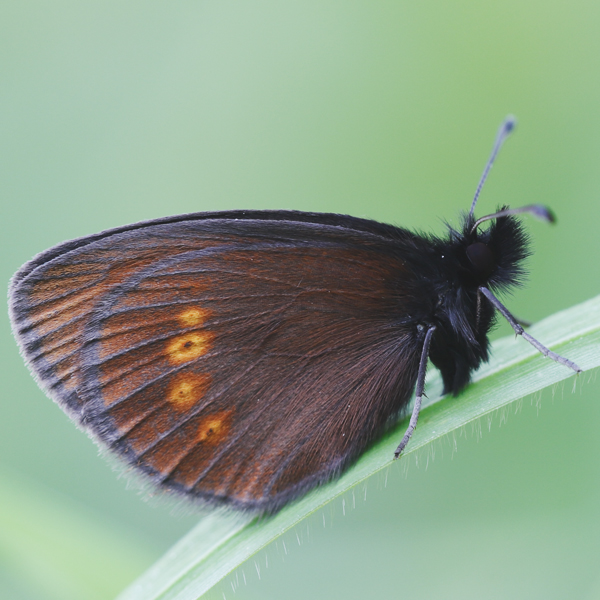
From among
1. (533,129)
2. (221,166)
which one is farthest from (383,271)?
(221,166)

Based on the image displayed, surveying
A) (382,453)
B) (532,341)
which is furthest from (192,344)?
(532,341)

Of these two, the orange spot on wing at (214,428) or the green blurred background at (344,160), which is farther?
the green blurred background at (344,160)

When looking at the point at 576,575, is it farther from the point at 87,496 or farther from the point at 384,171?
the point at 384,171

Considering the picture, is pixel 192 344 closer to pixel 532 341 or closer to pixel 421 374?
pixel 421 374

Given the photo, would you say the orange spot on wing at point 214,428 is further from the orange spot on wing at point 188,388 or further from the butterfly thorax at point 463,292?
the butterfly thorax at point 463,292

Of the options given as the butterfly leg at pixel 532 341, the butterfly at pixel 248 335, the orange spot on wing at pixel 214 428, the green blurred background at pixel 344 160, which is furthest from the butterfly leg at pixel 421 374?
the green blurred background at pixel 344 160

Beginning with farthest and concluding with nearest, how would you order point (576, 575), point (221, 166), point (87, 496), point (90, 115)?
1. point (221, 166)
2. point (90, 115)
3. point (87, 496)
4. point (576, 575)

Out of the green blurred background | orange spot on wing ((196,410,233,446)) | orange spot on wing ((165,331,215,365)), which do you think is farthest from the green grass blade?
the green blurred background
